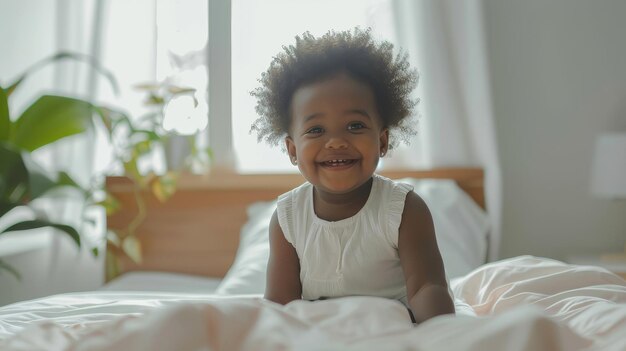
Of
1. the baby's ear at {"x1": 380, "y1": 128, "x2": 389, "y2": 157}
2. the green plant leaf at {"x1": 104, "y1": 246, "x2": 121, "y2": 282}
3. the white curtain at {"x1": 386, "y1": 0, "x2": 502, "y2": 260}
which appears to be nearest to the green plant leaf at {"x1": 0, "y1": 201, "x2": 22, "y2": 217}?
the baby's ear at {"x1": 380, "y1": 128, "x2": 389, "y2": 157}

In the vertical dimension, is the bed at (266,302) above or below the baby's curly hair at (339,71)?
below

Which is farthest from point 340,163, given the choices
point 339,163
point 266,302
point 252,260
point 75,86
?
point 75,86

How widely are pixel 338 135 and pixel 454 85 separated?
1398mm

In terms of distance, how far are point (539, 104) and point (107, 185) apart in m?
1.58

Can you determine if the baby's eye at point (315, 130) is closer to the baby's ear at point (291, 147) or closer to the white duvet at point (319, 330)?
the baby's ear at point (291, 147)

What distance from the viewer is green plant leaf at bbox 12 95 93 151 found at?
4.34 feet

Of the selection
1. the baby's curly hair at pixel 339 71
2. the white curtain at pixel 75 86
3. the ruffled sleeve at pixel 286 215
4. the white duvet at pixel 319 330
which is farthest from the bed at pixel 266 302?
the baby's curly hair at pixel 339 71

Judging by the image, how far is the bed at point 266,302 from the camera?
706 mm

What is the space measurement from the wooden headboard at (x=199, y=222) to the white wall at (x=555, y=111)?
33.9 inches

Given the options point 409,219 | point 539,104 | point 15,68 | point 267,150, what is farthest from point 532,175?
point 15,68

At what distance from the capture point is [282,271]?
1315mm

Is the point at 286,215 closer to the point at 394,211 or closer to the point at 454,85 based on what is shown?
the point at 394,211

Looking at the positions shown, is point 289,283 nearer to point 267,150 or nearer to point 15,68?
point 267,150

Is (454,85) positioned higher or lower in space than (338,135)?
higher
